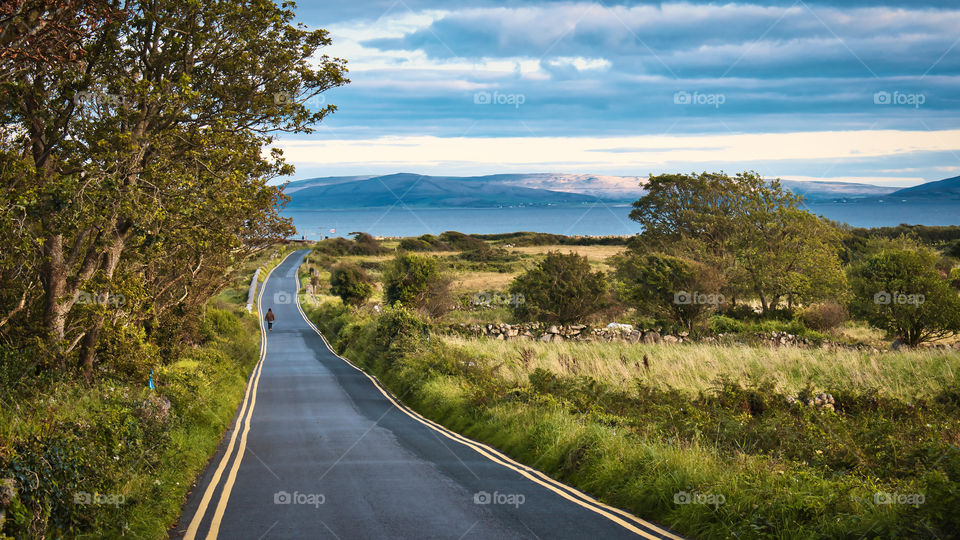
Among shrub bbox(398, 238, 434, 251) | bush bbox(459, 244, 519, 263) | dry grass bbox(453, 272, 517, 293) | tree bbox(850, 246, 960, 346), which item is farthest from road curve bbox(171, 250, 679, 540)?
shrub bbox(398, 238, 434, 251)

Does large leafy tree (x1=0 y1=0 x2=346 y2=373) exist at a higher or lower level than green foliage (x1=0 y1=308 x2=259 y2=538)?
higher

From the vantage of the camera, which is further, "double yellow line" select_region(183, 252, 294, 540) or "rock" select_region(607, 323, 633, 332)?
"rock" select_region(607, 323, 633, 332)

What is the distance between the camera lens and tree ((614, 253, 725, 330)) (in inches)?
1281

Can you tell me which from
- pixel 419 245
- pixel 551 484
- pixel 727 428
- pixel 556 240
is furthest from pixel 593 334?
pixel 556 240

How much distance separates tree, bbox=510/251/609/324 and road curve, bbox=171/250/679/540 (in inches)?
633

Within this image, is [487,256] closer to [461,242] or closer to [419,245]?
[419,245]

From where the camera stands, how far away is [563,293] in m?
34.7

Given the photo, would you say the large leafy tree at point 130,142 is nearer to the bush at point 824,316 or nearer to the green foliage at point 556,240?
the bush at point 824,316

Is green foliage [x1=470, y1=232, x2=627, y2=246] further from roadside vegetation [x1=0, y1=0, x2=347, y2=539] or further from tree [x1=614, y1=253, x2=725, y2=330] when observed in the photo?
roadside vegetation [x1=0, y1=0, x2=347, y2=539]

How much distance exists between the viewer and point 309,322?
197 feet

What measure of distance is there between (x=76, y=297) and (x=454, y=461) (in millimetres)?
8776

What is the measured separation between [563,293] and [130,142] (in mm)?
23992

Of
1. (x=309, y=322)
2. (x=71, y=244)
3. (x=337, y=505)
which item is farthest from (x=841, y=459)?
(x=309, y=322)

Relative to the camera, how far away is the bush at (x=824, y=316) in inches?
1448
